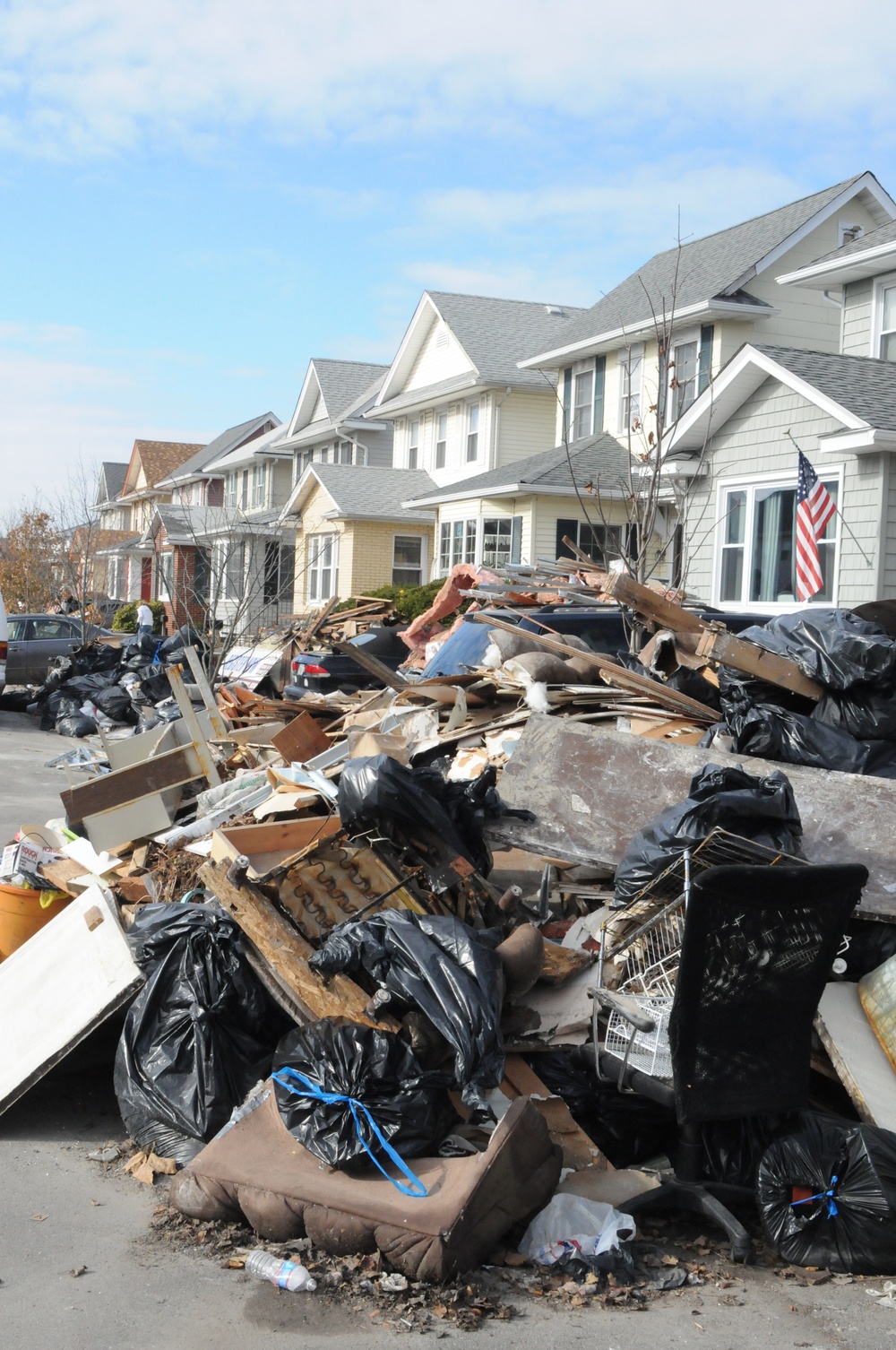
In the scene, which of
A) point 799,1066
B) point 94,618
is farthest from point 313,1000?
point 94,618

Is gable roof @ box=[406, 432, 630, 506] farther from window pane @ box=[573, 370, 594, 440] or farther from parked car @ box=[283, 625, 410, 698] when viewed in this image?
parked car @ box=[283, 625, 410, 698]

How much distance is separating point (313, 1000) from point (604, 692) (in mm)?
3546

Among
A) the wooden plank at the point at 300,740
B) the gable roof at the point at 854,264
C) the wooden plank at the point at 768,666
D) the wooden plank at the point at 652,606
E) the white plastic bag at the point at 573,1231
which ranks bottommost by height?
the white plastic bag at the point at 573,1231

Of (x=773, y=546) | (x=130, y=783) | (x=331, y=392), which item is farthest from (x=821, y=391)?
(x=331, y=392)

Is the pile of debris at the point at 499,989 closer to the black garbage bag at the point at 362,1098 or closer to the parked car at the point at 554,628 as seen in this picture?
the black garbage bag at the point at 362,1098

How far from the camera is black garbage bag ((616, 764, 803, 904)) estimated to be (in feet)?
14.4


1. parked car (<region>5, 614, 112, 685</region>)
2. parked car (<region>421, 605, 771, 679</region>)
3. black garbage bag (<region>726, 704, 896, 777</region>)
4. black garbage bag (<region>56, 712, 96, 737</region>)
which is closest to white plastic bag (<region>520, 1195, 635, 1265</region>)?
black garbage bag (<region>726, 704, 896, 777</region>)

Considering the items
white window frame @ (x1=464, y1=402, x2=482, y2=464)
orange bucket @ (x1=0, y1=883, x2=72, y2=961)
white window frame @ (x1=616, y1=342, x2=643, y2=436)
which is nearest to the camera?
orange bucket @ (x1=0, y1=883, x2=72, y2=961)

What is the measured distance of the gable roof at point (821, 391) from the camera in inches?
497

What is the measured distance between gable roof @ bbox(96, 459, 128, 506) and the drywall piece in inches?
2436

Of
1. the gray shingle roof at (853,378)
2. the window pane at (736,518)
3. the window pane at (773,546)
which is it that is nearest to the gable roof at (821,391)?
the gray shingle roof at (853,378)

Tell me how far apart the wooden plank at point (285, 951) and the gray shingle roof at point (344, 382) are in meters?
30.5

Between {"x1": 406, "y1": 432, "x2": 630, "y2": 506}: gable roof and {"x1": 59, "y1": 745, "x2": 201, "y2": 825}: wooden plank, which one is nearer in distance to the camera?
{"x1": 59, "y1": 745, "x2": 201, "y2": 825}: wooden plank

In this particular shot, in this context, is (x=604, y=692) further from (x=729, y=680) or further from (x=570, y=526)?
(x=570, y=526)
